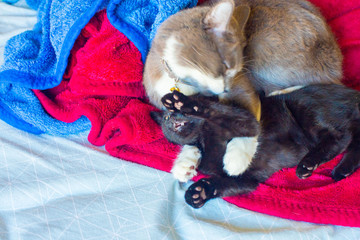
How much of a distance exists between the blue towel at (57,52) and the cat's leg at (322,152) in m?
0.82

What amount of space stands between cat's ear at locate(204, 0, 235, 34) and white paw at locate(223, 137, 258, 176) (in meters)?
0.42

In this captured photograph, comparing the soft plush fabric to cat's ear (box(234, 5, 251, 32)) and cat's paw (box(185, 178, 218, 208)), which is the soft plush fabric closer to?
cat's paw (box(185, 178, 218, 208))

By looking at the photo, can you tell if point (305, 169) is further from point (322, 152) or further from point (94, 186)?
point (94, 186)

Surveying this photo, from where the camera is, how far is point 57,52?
4.59 feet

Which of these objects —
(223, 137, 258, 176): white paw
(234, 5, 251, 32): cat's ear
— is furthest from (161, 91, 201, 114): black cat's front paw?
(234, 5, 251, 32): cat's ear

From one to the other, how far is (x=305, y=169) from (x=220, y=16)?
0.64m

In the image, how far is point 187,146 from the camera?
1.34 meters

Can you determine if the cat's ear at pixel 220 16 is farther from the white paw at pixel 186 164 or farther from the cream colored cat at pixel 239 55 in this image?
the white paw at pixel 186 164

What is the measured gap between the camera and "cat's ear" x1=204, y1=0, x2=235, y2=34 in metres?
1.03

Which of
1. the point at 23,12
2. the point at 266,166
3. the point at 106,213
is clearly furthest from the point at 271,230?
the point at 23,12

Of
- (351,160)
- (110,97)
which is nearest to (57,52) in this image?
(110,97)

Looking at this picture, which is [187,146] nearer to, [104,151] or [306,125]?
[104,151]

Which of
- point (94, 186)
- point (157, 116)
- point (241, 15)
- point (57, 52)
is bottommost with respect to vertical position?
point (94, 186)

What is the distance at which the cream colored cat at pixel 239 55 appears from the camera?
3.70 feet
